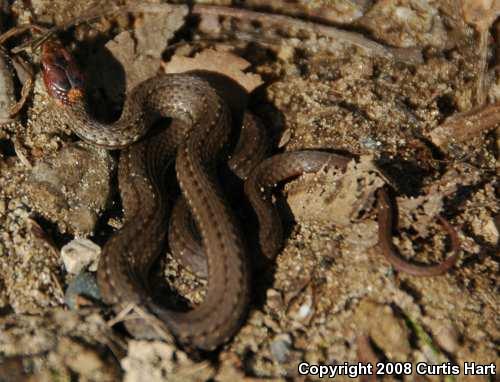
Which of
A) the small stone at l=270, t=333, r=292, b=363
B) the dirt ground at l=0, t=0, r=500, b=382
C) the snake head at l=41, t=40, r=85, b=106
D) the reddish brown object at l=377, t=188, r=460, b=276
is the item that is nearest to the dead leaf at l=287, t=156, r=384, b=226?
the dirt ground at l=0, t=0, r=500, b=382

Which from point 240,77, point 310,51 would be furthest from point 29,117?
point 310,51

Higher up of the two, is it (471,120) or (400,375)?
(471,120)

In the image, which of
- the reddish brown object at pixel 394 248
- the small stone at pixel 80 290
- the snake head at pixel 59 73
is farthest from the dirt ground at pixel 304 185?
the snake head at pixel 59 73

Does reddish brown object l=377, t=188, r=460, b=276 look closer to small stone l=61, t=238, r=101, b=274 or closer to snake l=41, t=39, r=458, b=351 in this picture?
snake l=41, t=39, r=458, b=351

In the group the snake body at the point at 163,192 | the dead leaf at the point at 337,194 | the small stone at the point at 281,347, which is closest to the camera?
the small stone at the point at 281,347

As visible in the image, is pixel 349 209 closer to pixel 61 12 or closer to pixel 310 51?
pixel 310 51

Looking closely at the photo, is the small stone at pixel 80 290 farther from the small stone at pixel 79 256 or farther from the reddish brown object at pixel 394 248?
the reddish brown object at pixel 394 248
